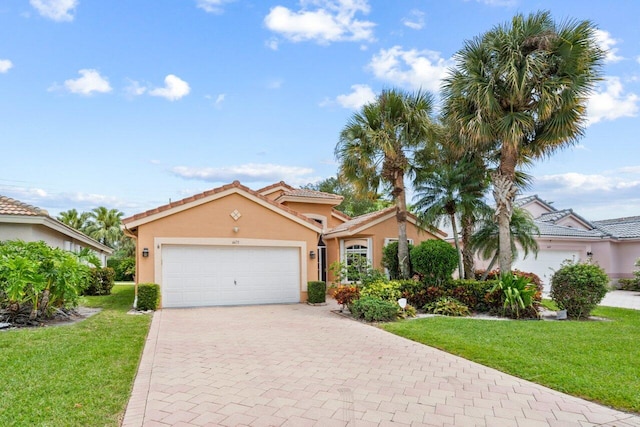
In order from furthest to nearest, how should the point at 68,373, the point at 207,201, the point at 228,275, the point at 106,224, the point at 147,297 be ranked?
1. the point at 106,224
2. the point at 228,275
3. the point at 207,201
4. the point at 147,297
5. the point at 68,373

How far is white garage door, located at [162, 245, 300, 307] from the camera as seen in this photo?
14789mm

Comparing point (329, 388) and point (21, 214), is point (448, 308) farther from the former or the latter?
point (21, 214)

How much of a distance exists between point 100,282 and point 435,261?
55.5 ft

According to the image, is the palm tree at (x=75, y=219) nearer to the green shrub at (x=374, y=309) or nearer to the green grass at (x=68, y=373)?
the green grass at (x=68, y=373)

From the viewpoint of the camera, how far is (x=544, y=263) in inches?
944

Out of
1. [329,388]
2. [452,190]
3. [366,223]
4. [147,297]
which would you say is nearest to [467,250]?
[452,190]

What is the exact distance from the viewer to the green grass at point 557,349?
5.83 metres

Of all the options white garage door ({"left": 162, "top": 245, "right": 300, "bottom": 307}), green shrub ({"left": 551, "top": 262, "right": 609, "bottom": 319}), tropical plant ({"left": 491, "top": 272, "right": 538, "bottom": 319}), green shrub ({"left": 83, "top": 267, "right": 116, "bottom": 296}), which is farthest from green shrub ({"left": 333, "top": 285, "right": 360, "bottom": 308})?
green shrub ({"left": 83, "top": 267, "right": 116, "bottom": 296})

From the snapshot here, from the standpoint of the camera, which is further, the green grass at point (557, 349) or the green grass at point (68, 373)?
the green grass at point (557, 349)

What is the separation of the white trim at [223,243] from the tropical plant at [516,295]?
7.29m

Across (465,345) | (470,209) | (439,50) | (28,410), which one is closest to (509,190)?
(470,209)

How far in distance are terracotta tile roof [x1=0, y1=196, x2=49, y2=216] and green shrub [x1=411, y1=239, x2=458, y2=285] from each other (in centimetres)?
1320

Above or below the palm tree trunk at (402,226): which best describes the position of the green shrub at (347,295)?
below

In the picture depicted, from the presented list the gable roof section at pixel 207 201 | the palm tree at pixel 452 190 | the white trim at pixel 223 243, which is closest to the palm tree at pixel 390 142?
the palm tree at pixel 452 190
